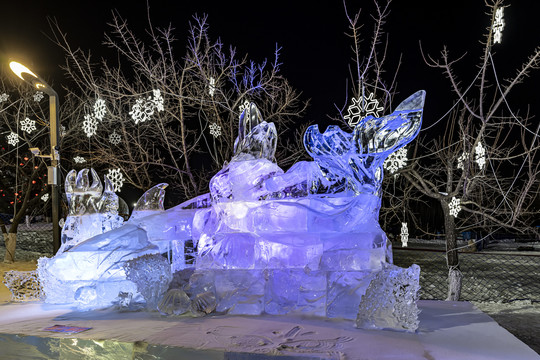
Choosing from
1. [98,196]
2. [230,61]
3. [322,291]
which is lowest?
[322,291]

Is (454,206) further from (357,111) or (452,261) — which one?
(357,111)

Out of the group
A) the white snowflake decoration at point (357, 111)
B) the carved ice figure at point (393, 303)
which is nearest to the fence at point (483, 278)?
the white snowflake decoration at point (357, 111)

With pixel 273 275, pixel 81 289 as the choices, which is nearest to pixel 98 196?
pixel 81 289

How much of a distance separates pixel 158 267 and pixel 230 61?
5642 millimetres

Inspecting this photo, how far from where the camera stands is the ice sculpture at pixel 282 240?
17.0 feet

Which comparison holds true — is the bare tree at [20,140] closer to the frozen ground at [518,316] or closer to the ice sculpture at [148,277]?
the frozen ground at [518,316]

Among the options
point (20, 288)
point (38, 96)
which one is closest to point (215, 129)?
point (20, 288)

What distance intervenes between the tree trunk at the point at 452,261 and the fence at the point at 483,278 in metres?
0.44

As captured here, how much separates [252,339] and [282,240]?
1574 millimetres

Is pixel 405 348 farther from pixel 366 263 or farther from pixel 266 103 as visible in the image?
pixel 266 103

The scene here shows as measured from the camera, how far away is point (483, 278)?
13023mm

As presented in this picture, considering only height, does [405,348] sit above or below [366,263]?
below

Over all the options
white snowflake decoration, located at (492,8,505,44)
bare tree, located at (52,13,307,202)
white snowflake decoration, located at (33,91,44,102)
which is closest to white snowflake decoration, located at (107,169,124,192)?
bare tree, located at (52,13,307,202)

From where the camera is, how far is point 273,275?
546 centimetres
